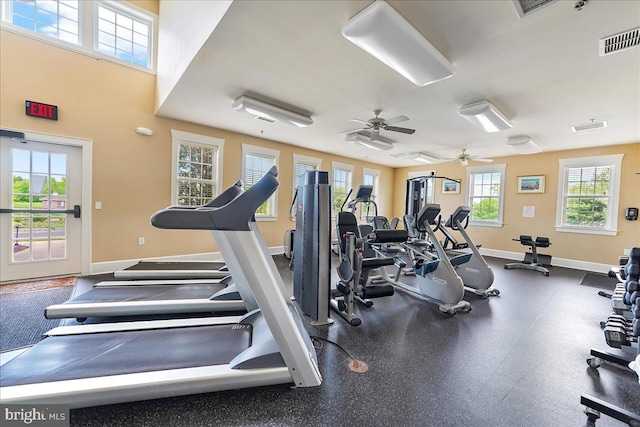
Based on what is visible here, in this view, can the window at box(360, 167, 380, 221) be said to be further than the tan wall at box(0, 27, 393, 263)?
Yes

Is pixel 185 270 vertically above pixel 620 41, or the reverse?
pixel 620 41

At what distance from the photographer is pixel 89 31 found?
3879 mm

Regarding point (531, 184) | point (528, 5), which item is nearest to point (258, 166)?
point (528, 5)

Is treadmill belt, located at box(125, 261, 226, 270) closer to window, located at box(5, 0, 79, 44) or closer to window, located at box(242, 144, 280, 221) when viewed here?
window, located at box(242, 144, 280, 221)

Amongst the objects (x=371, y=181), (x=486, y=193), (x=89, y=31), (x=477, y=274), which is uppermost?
(x=89, y=31)

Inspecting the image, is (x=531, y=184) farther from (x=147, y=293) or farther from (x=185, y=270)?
(x=147, y=293)

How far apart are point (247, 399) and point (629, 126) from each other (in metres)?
6.65

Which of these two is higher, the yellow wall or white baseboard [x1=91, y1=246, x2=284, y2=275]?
the yellow wall

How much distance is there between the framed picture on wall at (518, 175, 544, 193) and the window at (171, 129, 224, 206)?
728 cm

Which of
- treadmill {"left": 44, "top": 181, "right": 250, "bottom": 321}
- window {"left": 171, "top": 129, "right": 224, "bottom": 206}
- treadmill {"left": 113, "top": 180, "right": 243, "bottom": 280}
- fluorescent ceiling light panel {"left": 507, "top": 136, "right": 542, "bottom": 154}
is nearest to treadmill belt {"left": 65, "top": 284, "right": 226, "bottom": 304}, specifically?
treadmill {"left": 44, "top": 181, "right": 250, "bottom": 321}

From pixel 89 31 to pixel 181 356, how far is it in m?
5.08

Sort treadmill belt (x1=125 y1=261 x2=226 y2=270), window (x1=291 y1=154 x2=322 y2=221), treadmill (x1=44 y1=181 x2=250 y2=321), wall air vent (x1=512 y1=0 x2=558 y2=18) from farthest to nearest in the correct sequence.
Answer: window (x1=291 y1=154 x2=322 y2=221), treadmill belt (x1=125 y1=261 x2=226 y2=270), treadmill (x1=44 y1=181 x2=250 y2=321), wall air vent (x1=512 y1=0 x2=558 y2=18)

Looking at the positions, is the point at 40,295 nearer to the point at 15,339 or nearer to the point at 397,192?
the point at 15,339

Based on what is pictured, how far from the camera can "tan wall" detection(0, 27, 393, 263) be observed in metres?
3.45
